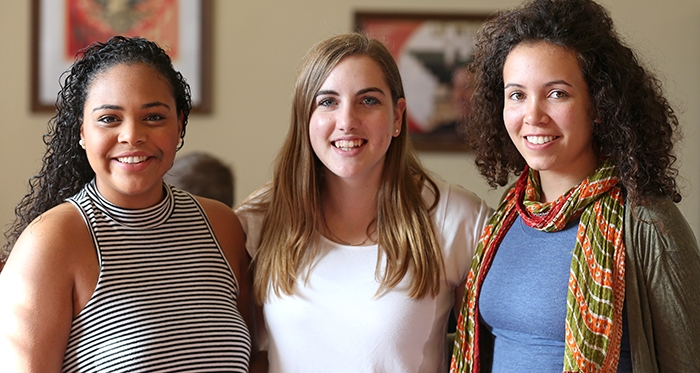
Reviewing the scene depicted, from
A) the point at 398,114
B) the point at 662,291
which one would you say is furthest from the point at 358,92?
the point at 662,291

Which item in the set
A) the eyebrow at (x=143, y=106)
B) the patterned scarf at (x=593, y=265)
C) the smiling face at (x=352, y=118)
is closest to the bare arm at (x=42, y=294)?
the eyebrow at (x=143, y=106)

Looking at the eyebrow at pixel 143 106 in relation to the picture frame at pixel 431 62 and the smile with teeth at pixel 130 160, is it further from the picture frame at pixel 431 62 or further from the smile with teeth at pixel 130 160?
the picture frame at pixel 431 62

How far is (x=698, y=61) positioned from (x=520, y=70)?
262cm

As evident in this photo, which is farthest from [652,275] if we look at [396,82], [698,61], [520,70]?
[698,61]

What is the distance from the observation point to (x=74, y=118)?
1.69 metres

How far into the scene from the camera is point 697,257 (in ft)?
4.90

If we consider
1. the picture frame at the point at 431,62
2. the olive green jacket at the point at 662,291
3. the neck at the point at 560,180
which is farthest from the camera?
the picture frame at the point at 431,62

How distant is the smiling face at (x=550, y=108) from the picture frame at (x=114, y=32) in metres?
2.31

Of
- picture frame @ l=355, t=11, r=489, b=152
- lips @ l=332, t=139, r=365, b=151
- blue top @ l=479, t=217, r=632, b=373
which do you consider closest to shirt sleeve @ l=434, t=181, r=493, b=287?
blue top @ l=479, t=217, r=632, b=373

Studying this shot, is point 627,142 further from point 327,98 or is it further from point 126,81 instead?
point 126,81

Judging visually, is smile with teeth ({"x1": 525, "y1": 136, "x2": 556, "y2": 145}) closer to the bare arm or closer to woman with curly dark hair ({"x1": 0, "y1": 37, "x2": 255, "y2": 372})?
woman with curly dark hair ({"x1": 0, "y1": 37, "x2": 255, "y2": 372})

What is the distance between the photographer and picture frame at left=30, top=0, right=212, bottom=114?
3631 mm

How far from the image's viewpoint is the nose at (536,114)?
160 cm

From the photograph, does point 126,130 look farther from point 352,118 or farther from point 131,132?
point 352,118
